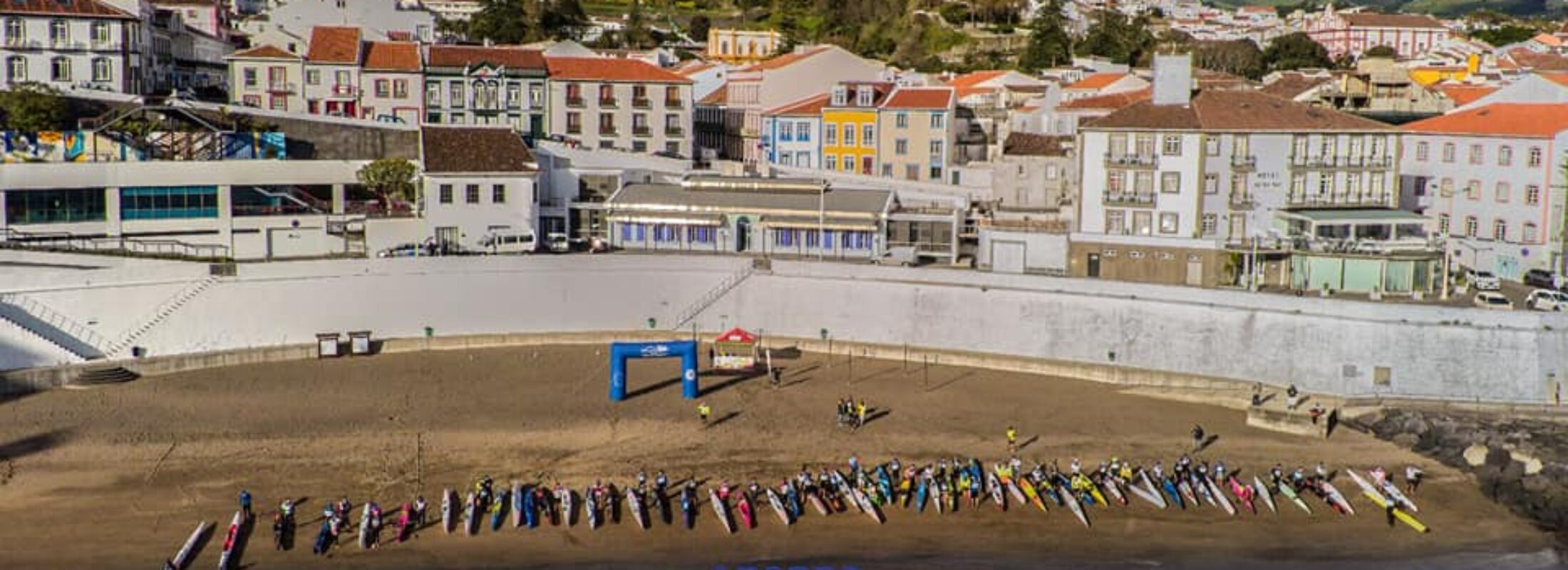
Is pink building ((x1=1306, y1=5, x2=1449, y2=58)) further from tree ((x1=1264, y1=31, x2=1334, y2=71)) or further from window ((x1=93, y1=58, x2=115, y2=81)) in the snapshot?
window ((x1=93, y1=58, x2=115, y2=81))

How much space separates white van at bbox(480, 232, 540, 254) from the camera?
165 ft

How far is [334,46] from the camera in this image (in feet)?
201

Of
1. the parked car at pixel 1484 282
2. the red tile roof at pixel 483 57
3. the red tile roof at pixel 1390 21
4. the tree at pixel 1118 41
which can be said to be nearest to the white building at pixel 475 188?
the red tile roof at pixel 483 57

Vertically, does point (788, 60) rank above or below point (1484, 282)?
above

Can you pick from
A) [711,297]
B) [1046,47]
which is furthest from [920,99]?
[1046,47]

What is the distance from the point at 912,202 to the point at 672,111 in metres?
13.2

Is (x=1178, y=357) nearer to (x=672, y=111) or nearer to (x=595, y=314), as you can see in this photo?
(x=595, y=314)

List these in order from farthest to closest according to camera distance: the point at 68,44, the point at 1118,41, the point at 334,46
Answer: the point at 1118,41
the point at 334,46
the point at 68,44

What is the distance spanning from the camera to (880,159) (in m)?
62.1

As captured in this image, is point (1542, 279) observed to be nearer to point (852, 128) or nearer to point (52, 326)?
point (852, 128)

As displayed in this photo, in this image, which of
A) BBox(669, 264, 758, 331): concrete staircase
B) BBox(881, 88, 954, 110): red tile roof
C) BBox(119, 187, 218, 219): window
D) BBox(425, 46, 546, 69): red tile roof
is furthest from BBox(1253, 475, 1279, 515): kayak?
BBox(425, 46, 546, 69): red tile roof

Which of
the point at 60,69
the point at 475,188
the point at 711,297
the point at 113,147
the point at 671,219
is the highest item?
the point at 60,69

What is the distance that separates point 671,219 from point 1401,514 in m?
26.8

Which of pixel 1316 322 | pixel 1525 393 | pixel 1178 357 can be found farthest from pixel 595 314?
pixel 1525 393
